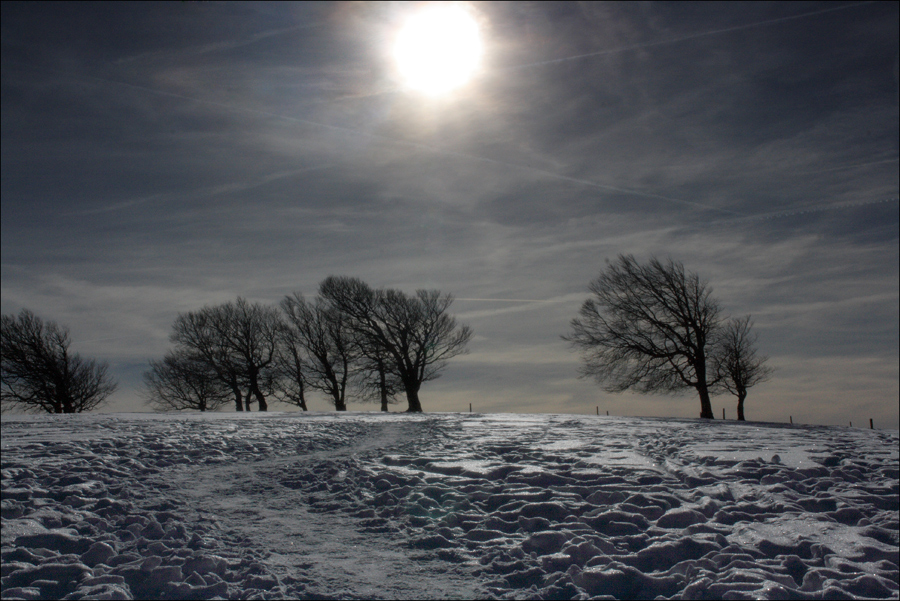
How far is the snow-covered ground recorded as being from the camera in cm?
448

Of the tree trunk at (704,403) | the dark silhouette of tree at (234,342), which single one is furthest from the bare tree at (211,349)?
the tree trunk at (704,403)

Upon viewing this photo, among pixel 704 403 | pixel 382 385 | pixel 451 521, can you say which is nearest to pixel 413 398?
pixel 382 385

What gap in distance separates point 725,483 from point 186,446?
339 inches

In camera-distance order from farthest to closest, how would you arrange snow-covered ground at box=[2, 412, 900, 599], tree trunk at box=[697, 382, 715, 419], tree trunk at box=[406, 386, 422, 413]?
1. tree trunk at box=[406, 386, 422, 413]
2. tree trunk at box=[697, 382, 715, 419]
3. snow-covered ground at box=[2, 412, 900, 599]

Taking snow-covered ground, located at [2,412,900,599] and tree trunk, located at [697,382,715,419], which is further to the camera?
tree trunk, located at [697,382,715,419]

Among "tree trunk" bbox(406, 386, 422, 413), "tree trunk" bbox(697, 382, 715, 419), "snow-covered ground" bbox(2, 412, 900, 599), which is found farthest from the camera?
"tree trunk" bbox(406, 386, 422, 413)

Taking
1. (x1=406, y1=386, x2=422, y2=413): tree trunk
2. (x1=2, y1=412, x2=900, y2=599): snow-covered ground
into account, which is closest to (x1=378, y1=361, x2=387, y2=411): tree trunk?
(x1=406, y1=386, x2=422, y2=413): tree trunk

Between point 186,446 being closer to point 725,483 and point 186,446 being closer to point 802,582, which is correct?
point 725,483

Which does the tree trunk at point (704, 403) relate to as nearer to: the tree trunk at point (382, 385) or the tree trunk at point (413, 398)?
the tree trunk at point (413, 398)

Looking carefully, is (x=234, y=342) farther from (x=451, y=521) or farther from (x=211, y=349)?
(x=451, y=521)

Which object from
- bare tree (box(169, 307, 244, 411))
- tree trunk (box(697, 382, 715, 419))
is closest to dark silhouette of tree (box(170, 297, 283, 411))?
bare tree (box(169, 307, 244, 411))

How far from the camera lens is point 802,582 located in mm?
4469

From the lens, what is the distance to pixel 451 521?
595 cm

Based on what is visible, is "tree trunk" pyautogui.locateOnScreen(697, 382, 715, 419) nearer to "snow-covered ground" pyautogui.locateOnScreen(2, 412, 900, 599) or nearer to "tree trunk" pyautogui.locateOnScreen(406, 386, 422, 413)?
"tree trunk" pyautogui.locateOnScreen(406, 386, 422, 413)
